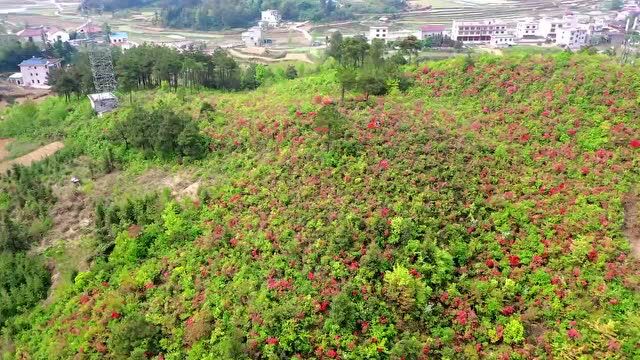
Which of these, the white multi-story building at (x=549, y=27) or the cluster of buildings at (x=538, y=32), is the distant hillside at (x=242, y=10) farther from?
the white multi-story building at (x=549, y=27)

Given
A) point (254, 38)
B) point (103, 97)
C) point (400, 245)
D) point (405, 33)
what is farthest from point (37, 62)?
point (400, 245)

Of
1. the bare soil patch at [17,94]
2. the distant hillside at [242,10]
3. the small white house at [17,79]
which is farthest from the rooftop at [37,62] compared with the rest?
the distant hillside at [242,10]

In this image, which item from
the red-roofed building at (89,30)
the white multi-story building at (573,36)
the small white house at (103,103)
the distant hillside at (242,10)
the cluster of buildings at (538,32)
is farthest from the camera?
the distant hillside at (242,10)

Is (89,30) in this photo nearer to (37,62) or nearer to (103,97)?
(103,97)

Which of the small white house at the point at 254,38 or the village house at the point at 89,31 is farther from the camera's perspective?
the small white house at the point at 254,38

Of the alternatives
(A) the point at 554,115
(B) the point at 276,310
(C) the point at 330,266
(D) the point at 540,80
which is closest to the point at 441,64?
(D) the point at 540,80

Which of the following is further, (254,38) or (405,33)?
(254,38)
